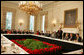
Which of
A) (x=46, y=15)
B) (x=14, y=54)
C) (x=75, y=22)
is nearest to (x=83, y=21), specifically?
(x=75, y=22)

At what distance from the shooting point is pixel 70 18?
918 cm

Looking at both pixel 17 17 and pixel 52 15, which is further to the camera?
pixel 17 17

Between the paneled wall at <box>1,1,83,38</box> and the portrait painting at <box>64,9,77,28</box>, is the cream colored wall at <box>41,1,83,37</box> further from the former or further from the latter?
the portrait painting at <box>64,9,77,28</box>

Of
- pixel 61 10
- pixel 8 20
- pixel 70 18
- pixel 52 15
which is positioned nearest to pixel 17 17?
pixel 8 20

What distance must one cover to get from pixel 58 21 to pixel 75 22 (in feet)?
7.40

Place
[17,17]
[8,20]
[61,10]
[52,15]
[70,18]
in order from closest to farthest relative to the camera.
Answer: [70,18] → [61,10] → [52,15] → [8,20] → [17,17]

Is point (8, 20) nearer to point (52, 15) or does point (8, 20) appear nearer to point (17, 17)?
point (17, 17)

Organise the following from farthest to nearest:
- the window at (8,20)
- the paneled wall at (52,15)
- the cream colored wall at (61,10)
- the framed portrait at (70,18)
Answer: the window at (8,20) < the framed portrait at (70,18) < the paneled wall at (52,15) < the cream colored wall at (61,10)

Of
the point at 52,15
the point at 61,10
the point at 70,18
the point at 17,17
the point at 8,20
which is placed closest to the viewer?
the point at 70,18

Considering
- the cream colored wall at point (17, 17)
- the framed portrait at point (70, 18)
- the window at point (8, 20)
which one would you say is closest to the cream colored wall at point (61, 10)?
the framed portrait at point (70, 18)

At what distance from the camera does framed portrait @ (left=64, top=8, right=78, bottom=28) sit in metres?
8.72

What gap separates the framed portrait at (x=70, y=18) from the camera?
8.72 meters

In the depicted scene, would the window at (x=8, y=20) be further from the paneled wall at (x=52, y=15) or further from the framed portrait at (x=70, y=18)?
the framed portrait at (x=70, y=18)

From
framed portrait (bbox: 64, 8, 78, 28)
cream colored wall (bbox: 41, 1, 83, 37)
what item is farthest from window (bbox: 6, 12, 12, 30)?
framed portrait (bbox: 64, 8, 78, 28)
